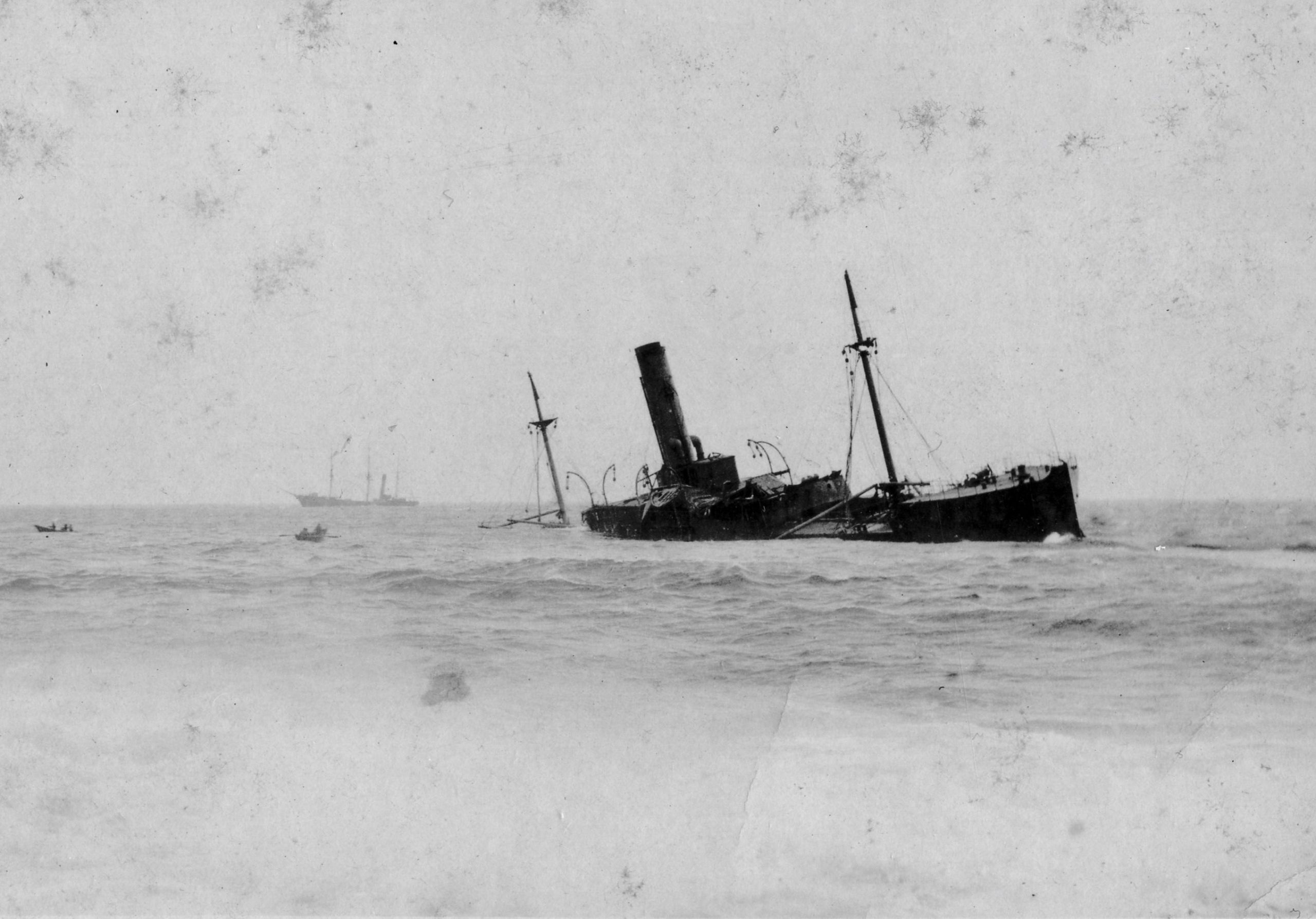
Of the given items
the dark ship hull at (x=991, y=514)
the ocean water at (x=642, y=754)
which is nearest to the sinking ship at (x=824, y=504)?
the dark ship hull at (x=991, y=514)

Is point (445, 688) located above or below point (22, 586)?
below

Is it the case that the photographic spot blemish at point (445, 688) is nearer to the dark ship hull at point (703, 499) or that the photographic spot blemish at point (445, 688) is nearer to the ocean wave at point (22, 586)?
the ocean wave at point (22, 586)

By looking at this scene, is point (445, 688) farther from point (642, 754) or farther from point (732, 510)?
point (732, 510)

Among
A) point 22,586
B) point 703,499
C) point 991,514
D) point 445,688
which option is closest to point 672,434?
point 703,499

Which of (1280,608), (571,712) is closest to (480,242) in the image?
(571,712)

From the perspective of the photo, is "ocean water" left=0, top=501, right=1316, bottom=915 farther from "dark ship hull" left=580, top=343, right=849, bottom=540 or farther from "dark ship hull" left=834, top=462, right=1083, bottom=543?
"dark ship hull" left=580, top=343, right=849, bottom=540
